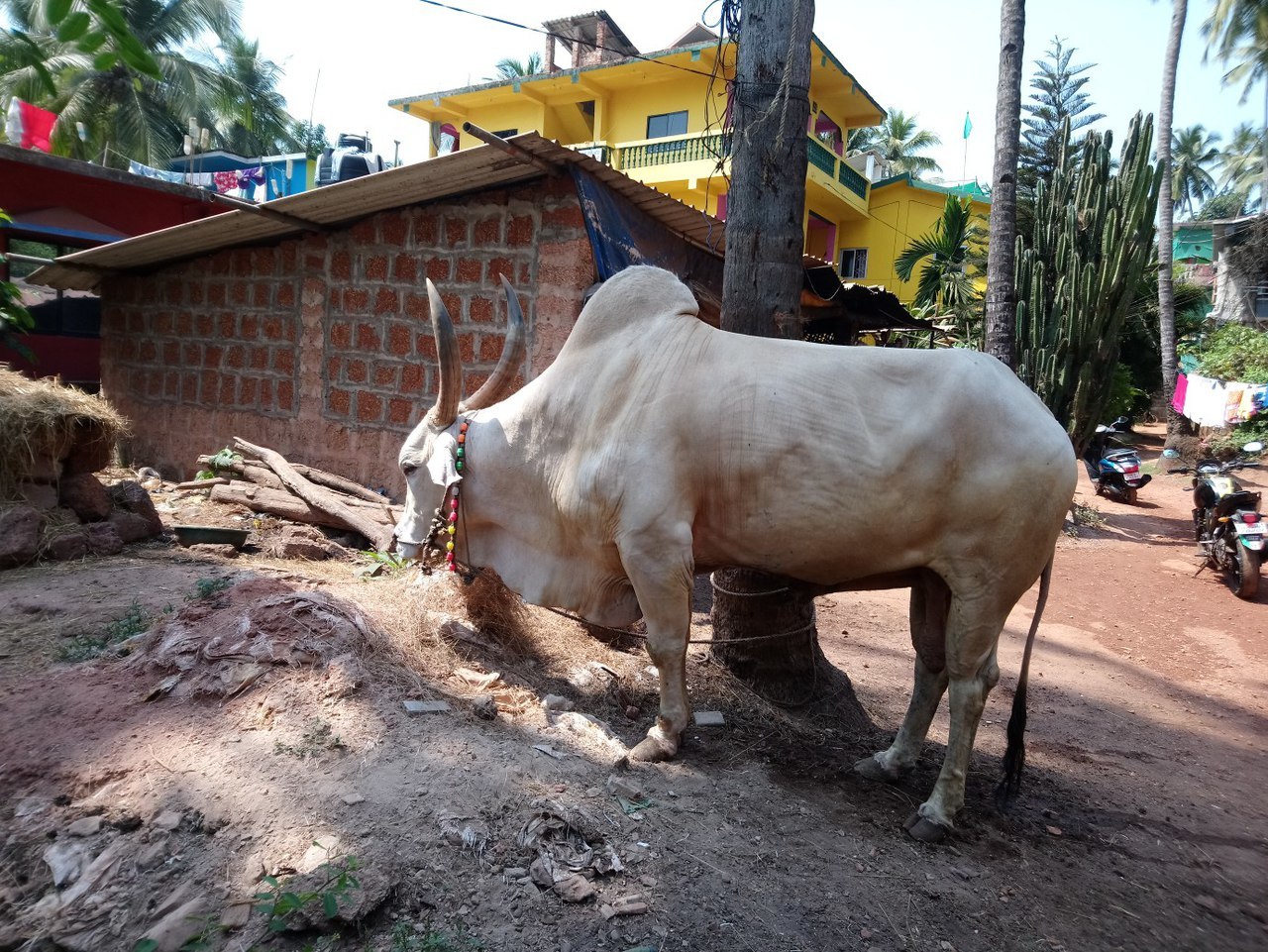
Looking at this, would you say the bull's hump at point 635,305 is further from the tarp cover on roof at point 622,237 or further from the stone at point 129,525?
the stone at point 129,525

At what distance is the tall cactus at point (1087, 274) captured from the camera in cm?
1238

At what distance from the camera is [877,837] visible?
117 inches

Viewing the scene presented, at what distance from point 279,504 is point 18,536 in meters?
1.79

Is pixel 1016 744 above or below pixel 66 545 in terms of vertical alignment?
below

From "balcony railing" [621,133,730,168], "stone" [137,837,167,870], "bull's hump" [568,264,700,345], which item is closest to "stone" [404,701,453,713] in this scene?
"stone" [137,837,167,870]

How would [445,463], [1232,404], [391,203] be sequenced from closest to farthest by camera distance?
[445,463] → [391,203] → [1232,404]

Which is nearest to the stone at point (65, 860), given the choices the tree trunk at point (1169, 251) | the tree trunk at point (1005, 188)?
the tree trunk at point (1005, 188)

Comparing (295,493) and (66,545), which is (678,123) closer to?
(295,493)

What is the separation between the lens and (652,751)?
325 cm

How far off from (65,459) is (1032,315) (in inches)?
490

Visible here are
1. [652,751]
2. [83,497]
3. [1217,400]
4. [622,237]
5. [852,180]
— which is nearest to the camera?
[652,751]

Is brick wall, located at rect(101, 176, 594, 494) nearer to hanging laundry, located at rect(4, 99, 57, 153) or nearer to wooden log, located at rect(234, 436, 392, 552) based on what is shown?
wooden log, located at rect(234, 436, 392, 552)

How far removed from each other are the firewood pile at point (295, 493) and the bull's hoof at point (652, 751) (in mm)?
2994

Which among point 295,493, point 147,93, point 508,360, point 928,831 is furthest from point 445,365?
point 147,93
